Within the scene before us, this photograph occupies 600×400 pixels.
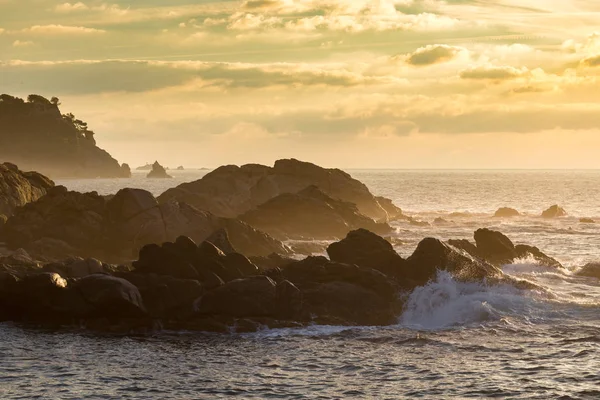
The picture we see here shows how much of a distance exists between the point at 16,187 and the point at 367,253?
4335 cm

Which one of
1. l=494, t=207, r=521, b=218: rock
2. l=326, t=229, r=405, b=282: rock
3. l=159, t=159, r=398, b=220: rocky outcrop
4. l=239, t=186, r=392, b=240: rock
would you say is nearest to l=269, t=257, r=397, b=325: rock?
l=326, t=229, r=405, b=282: rock

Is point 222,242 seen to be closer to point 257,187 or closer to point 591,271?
point 591,271

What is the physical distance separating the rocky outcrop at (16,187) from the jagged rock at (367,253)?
127ft

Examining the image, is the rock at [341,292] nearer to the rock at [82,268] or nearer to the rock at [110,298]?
the rock at [110,298]

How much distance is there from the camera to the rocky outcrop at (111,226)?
66.6m

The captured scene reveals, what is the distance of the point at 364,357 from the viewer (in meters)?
37.4

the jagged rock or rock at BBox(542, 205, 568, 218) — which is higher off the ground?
the jagged rock

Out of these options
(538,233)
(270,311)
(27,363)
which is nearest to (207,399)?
(27,363)

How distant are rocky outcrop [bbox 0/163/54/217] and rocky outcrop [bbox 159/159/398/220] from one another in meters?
19.1

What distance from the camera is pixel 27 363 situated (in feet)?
119

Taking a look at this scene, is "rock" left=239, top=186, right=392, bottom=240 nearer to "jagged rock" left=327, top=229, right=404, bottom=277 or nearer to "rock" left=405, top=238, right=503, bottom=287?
"jagged rock" left=327, top=229, right=404, bottom=277

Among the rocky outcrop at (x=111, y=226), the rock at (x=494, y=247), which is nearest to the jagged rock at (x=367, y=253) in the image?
the rock at (x=494, y=247)

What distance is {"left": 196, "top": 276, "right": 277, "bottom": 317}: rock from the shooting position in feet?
143

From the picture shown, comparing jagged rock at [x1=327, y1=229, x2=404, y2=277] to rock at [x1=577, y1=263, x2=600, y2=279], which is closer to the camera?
jagged rock at [x1=327, y1=229, x2=404, y2=277]
